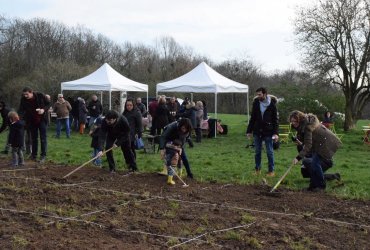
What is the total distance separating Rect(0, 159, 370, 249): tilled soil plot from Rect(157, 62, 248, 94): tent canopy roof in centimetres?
1118

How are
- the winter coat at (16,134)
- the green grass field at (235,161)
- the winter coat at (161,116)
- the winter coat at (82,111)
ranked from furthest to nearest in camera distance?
the winter coat at (82,111) < the winter coat at (161,116) < the winter coat at (16,134) < the green grass field at (235,161)

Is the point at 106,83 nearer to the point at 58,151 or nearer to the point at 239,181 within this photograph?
the point at 58,151

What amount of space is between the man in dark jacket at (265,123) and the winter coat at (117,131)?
2.55m

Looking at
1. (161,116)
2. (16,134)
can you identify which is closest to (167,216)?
(16,134)

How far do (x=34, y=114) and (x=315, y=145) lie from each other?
632 centimetres

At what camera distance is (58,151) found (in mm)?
13633

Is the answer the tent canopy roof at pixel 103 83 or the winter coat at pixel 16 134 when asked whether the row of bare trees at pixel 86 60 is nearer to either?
the tent canopy roof at pixel 103 83

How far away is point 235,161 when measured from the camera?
12328mm

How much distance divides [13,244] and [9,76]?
42263 mm

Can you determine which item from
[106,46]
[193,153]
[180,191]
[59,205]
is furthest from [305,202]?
[106,46]

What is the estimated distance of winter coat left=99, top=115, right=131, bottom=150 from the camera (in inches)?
384

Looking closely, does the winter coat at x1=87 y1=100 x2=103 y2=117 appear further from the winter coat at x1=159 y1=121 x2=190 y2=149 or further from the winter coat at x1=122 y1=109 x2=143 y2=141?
the winter coat at x1=159 y1=121 x2=190 y2=149

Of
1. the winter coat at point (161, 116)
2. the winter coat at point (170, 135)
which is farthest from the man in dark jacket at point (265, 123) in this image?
the winter coat at point (161, 116)

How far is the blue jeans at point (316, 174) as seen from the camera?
837 cm
